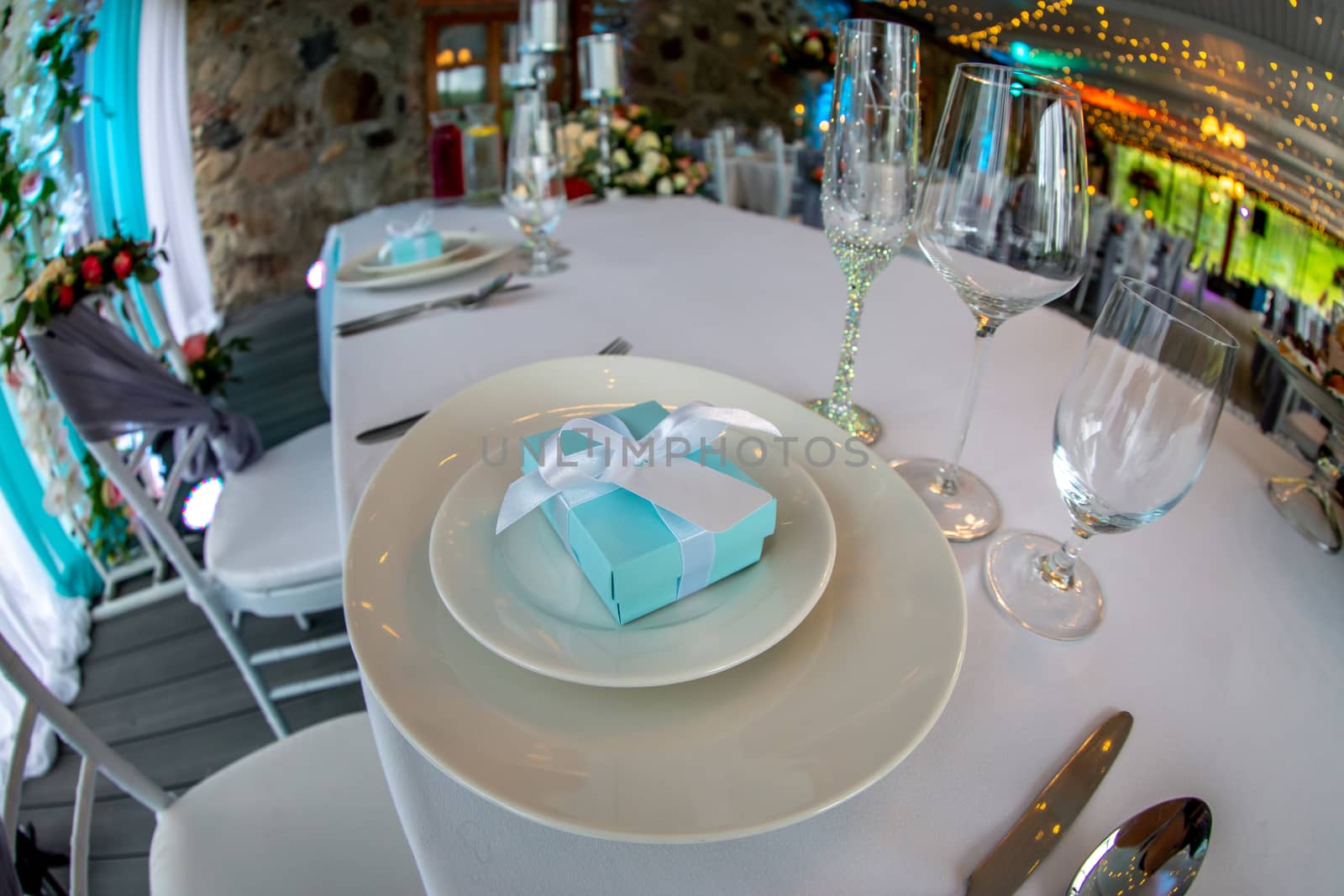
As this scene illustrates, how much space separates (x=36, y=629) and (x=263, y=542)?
0.93m

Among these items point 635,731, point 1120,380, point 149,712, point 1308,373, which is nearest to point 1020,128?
point 1120,380

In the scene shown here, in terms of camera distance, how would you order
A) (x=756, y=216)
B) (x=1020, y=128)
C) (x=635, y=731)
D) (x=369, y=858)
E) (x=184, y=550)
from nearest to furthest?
(x=635, y=731) → (x=1020, y=128) → (x=369, y=858) → (x=184, y=550) → (x=756, y=216)

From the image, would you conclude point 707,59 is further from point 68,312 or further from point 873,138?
point 873,138

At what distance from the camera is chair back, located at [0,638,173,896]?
65cm

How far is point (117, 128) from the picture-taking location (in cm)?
273

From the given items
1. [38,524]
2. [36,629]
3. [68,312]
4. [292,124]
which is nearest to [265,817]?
[68,312]

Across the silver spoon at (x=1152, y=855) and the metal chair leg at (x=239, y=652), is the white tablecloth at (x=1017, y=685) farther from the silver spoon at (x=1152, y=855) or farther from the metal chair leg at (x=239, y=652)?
the metal chair leg at (x=239, y=652)

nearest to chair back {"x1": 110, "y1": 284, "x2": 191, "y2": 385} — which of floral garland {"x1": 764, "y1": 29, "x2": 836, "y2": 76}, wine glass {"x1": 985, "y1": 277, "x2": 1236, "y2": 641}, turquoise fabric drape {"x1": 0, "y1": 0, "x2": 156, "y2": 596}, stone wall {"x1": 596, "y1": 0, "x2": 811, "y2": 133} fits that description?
turquoise fabric drape {"x1": 0, "y1": 0, "x2": 156, "y2": 596}

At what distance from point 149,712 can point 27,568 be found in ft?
1.42

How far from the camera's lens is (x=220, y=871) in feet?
2.29

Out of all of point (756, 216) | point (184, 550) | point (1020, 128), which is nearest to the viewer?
point (1020, 128)

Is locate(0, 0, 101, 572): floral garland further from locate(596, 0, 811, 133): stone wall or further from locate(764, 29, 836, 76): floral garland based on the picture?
locate(764, 29, 836, 76): floral garland

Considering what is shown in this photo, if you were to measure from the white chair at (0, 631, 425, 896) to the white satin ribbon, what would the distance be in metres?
0.47

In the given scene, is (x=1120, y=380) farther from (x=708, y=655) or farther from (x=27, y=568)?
(x=27, y=568)
